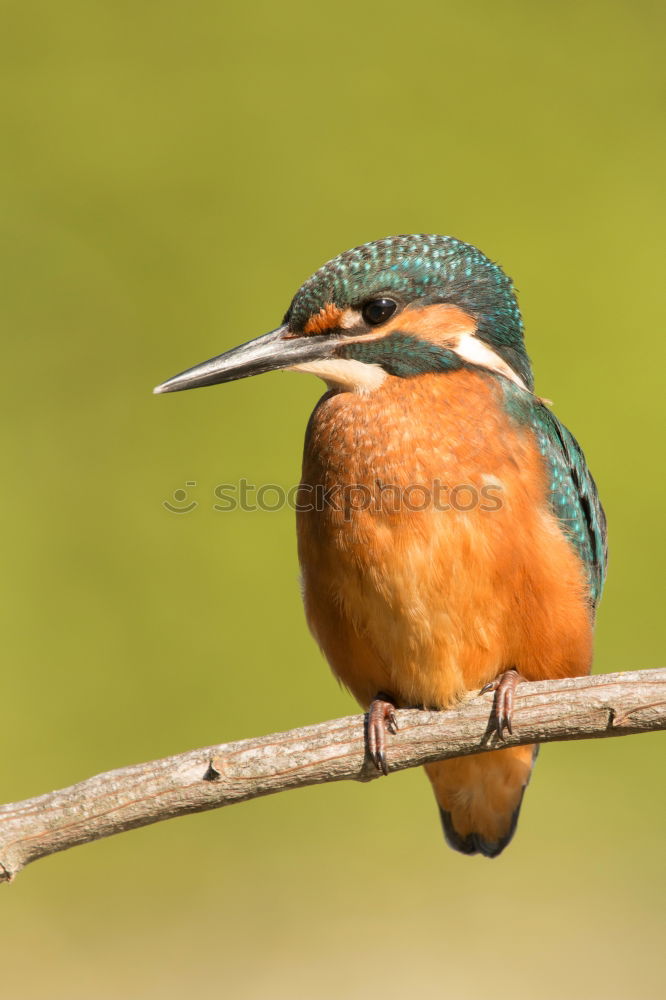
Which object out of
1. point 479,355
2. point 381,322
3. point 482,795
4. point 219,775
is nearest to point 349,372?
point 381,322

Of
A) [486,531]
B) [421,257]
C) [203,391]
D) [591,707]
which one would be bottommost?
[591,707]

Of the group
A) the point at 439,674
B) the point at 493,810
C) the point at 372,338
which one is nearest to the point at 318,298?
the point at 372,338

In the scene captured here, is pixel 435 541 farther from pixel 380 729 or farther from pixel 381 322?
pixel 381 322

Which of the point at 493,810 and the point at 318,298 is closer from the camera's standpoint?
the point at 318,298

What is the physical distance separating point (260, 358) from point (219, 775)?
1.21 m

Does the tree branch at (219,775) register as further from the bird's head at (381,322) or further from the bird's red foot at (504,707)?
the bird's head at (381,322)

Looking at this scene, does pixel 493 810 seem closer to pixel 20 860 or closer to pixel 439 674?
pixel 439 674

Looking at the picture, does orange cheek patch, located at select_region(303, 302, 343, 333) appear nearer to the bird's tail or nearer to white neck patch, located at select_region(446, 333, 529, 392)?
white neck patch, located at select_region(446, 333, 529, 392)

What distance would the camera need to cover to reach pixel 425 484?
9.83 ft

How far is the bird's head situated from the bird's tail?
4.29ft

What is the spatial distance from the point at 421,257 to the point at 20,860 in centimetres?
188

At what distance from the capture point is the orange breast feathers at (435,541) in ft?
9.79

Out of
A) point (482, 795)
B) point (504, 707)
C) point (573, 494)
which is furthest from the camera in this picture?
point (482, 795)

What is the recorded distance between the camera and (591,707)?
2.50 metres
